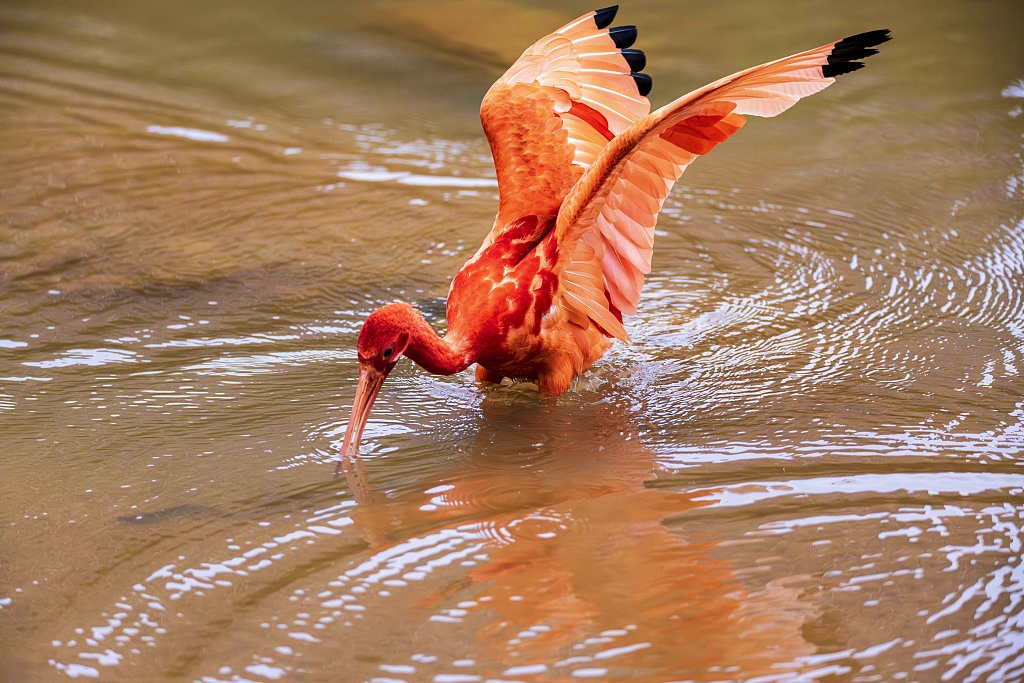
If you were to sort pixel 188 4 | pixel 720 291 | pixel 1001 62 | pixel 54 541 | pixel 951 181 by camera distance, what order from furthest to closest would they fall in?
pixel 188 4, pixel 1001 62, pixel 951 181, pixel 720 291, pixel 54 541

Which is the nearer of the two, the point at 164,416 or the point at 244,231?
the point at 164,416

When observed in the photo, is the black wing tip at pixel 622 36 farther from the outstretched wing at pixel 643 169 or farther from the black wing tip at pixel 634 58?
the outstretched wing at pixel 643 169

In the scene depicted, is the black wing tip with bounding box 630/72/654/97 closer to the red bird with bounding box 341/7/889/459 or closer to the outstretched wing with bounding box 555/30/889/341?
the red bird with bounding box 341/7/889/459

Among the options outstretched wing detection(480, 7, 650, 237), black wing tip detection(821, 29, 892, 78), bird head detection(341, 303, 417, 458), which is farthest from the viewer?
outstretched wing detection(480, 7, 650, 237)

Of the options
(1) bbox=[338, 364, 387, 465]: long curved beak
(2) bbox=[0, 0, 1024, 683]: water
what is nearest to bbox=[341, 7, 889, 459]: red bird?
(1) bbox=[338, 364, 387, 465]: long curved beak

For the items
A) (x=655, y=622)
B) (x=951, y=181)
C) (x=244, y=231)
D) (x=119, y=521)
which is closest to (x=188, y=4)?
(x=244, y=231)

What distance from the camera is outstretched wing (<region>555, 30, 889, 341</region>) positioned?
2807 mm

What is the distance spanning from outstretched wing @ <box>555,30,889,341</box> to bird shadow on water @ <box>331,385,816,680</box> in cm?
47

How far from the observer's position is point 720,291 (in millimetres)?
4105

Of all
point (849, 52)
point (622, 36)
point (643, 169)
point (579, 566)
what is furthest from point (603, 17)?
point (579, 566)

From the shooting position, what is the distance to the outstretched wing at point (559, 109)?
3682 mm

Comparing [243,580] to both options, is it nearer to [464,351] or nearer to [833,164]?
[464,351]

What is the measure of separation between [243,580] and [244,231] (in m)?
2.47

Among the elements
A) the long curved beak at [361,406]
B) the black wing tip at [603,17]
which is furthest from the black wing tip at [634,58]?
the long curved beak at [361,406]
